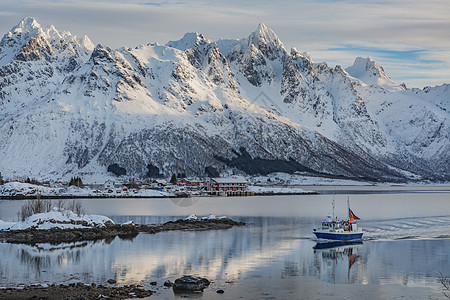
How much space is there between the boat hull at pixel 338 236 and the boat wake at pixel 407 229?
1805 mm

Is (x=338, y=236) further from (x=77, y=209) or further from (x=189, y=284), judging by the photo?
(x=77, y=209)

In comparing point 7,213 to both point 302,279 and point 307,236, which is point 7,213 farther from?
point 302,279

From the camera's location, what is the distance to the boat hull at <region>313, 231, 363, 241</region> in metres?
92.3

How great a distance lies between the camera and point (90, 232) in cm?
9462

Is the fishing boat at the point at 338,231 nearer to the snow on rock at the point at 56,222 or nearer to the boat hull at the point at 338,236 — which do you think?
the boat hull at the point at 338,236

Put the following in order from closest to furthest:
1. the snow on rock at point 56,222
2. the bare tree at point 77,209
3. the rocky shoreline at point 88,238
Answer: the rocky shoreline at point 88,238 → the snow on rock at point 56,222 → the bare tree at point 77,209

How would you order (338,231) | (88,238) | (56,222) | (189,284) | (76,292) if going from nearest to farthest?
(76,292)
(189,284)
(88,238)
(338,231)
(56,222)

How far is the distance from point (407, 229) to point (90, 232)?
51225mm

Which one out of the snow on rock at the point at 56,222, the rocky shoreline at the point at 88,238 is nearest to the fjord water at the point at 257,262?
the rocky shoreline at the point at 88,238

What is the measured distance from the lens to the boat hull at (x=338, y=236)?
303 ft

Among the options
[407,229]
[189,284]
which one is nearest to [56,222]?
[189,284]

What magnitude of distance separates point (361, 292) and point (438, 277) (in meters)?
10.8

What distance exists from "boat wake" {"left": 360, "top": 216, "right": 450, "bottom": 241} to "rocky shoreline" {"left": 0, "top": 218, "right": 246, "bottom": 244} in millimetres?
24763

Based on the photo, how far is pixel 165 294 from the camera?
2143 inches
